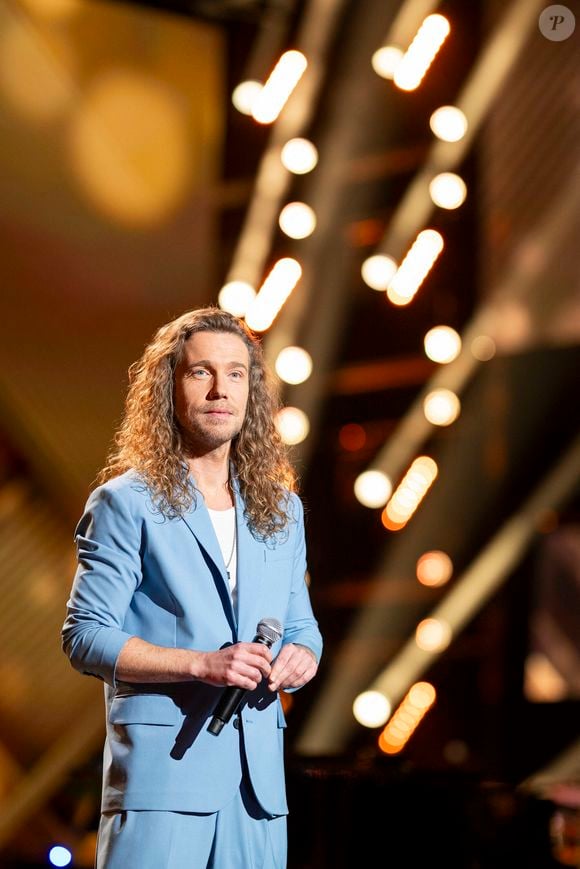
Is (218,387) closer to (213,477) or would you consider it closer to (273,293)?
(213,477)

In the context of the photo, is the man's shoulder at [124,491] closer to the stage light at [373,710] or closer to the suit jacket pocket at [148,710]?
the suit jacket pocket at [148,710]

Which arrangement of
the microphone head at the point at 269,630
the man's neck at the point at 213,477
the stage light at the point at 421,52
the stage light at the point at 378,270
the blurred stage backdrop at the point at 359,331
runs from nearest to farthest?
1. the microphone head at the point at 269,630
2. the man's neck at the point at 213,477
3. the blurred stage backdrop at the point at 359,331
4. the stage light at the point at 421,52
5. the stage light at the point at 378,270

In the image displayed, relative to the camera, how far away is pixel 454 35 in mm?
5160

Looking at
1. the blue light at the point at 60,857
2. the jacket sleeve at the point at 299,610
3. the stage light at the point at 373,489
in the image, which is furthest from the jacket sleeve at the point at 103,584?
the stage light at the point at 373,489

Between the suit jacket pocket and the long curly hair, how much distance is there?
24 cm

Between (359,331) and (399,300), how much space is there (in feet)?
0.78

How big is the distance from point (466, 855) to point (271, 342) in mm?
2447

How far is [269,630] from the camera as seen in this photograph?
5.45 feet

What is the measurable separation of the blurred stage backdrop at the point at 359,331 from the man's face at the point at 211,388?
323 cm

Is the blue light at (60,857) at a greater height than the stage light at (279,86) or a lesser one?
lesser

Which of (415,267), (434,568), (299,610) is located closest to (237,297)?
(415,267)

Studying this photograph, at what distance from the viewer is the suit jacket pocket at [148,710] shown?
1.63 metres

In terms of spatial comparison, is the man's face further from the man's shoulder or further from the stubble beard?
the man's shoulder

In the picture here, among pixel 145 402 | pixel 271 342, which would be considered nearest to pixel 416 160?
pixel 271 342
